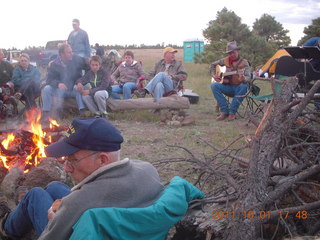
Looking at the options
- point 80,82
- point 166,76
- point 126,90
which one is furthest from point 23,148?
point 126,90

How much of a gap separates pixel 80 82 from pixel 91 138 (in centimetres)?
622

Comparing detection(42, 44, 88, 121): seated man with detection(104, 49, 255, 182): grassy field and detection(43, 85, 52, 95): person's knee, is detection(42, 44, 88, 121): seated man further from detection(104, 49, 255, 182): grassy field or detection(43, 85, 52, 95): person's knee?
detection(104, 49, 255, 182): grassy field

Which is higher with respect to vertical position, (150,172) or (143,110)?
(150,172)

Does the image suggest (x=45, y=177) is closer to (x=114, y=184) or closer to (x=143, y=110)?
(x=114, y=184)

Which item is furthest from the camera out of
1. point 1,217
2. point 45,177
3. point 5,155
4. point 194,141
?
point 194,141

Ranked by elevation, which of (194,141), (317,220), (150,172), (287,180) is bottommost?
(194,141)

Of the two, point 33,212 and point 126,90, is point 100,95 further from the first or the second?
point 33,212

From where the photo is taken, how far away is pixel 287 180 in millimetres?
2496

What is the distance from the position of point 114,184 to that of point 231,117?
6281 millimetres

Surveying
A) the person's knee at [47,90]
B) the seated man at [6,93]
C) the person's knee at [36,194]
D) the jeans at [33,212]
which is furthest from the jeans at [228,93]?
the person's knee at [36,194]

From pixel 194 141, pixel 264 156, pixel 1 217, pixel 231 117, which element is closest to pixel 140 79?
pixel 231 117

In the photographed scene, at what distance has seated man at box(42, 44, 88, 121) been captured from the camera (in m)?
7.96

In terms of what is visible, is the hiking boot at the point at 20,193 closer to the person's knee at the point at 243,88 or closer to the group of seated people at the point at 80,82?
the group of seated people at the point at 80,82
